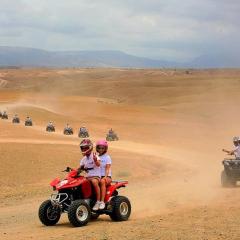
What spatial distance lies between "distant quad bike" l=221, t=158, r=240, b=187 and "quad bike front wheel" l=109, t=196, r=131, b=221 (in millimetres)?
8103

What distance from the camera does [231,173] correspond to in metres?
21.5

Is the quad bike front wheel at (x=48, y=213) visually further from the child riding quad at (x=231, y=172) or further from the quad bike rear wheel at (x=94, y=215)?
the child riding quad at (x=231, y=172)

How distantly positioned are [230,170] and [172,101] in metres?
82.2

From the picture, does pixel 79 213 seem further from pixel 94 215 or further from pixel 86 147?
pixel 86 147

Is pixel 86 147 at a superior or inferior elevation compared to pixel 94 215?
superior

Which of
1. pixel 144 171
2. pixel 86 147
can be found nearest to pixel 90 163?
pixel 86 147

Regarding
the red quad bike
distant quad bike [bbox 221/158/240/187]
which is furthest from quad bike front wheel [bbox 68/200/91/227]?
distant quad bike [bbox 221/158/240/187]

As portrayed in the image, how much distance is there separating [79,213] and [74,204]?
0.87 ft

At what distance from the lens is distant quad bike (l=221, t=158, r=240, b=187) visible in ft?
70.6

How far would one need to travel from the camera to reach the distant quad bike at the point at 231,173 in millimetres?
21516

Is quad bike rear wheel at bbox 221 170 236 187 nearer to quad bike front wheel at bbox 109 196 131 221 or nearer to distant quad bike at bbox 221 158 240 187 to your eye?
distant quad bike at bbox 221 158 240 187

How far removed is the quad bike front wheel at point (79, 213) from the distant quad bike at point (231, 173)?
9.33 m

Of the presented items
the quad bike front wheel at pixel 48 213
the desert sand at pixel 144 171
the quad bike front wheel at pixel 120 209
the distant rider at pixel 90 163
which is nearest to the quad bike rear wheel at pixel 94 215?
the desert sand at pixel 144 171

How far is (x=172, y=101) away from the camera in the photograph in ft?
339
